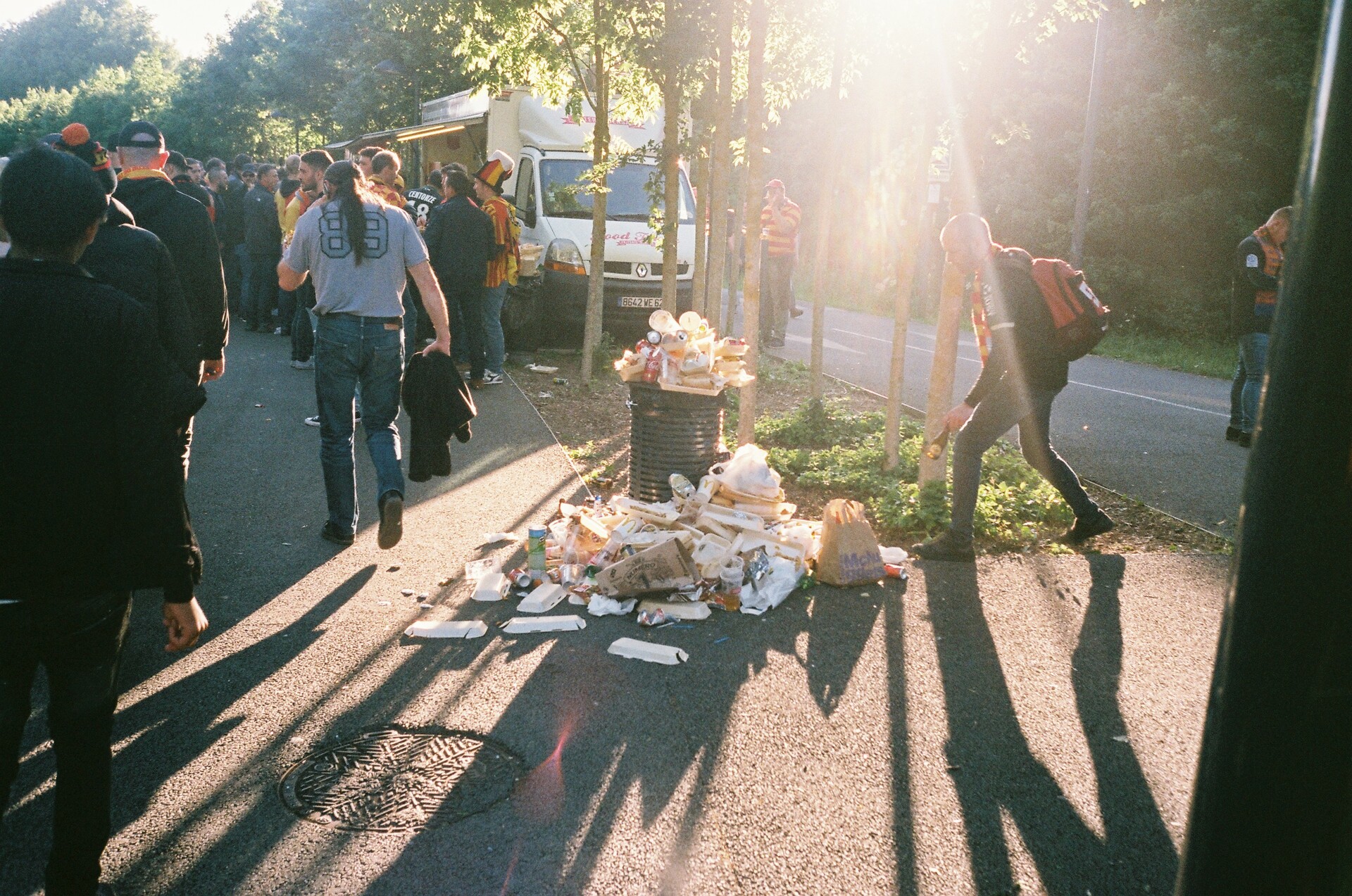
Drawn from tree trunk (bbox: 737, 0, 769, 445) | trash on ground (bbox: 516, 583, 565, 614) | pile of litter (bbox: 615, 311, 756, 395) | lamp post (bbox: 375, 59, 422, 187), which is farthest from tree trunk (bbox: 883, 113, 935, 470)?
lamp post (bbox: 375, 59, 422, 187)

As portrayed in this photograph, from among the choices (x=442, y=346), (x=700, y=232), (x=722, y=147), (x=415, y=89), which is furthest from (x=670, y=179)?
(x=415, y=89)

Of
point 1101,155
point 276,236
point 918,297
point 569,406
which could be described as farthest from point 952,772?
point 918,297

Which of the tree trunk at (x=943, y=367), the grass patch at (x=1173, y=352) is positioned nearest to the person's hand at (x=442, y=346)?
the tree trunk at (x=943, y=367)

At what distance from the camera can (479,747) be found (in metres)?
4.02

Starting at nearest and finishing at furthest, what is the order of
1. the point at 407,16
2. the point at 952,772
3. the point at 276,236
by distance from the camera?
the point at 952,772 < the point at 276,236 < the point at 407,16

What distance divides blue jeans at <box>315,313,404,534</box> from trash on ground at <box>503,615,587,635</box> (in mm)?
1228

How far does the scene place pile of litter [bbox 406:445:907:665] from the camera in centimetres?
543

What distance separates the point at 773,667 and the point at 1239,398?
785 centimetres

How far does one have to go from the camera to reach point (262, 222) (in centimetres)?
1462

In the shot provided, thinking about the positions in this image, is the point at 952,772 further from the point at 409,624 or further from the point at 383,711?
the point at 409,624

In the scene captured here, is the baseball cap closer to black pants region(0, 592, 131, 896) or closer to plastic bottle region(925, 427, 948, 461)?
black pants region(0, 592, 131, 896)

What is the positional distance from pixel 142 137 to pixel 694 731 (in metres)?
4.02

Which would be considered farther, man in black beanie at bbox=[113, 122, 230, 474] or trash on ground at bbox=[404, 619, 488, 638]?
man in black beanie at bbox=[113, 122, 230, 474]

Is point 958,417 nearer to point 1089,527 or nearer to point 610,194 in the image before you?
point 1089,527
